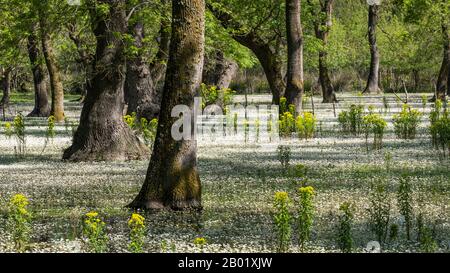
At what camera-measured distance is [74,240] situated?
28.9 feet

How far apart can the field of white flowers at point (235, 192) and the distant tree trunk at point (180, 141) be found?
29 cm

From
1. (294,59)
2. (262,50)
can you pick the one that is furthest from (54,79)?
(294,59)

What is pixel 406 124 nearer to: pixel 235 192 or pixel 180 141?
pixel 235 192

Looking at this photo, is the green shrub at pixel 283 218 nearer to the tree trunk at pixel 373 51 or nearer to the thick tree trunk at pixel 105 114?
the thick tree trunk at pixel 105 114

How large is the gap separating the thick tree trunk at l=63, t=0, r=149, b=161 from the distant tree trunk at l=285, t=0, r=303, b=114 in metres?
7.54

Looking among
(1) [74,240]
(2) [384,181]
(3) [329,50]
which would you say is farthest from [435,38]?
(1) [74,240]

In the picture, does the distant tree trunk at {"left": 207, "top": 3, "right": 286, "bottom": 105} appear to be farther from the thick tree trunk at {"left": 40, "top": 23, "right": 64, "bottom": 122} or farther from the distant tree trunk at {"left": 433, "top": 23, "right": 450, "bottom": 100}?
the distant tree trunk at {"left": 433, "top": 23, "right": 450, "bottom": 100}

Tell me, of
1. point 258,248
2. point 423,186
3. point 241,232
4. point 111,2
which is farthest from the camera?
point 111,2

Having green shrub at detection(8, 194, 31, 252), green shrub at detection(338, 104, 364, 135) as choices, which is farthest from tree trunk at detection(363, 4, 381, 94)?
green shrub at detection(8, 194, 31, 252)

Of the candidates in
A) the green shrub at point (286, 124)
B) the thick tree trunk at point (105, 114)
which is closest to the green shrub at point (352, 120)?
the green shrub at point (286, 124)

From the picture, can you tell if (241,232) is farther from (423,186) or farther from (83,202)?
(423,186)

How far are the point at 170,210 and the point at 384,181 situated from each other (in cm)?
405

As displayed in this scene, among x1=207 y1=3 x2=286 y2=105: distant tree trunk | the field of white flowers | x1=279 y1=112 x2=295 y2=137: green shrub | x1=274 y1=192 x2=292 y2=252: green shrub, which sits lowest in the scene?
the field of white flowers

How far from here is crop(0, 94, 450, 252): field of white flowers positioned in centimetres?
878
